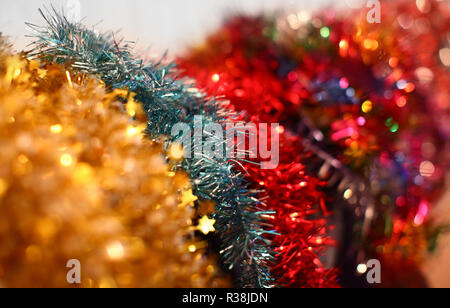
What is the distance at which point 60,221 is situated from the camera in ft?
0.71

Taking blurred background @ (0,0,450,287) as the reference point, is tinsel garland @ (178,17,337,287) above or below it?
below

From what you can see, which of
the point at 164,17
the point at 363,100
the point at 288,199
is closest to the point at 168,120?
the point at 288,199

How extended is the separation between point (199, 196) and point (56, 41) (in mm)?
299

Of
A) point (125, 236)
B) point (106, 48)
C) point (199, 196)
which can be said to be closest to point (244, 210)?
point (199, 196)

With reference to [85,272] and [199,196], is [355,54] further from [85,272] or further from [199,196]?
[85,272]

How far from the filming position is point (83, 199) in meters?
0.23

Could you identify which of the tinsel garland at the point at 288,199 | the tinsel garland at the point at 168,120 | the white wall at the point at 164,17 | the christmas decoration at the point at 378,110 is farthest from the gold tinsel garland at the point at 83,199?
the white wall at the point at 164,17

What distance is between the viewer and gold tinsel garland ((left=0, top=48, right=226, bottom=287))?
214 millimetres

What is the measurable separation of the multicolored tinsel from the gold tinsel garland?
389 mm

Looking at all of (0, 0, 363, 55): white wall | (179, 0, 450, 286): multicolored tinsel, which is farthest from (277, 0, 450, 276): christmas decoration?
(0, 0, 363, 55): white wall

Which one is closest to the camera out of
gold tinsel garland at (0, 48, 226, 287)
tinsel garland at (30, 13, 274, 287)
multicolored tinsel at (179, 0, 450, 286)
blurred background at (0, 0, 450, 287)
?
gold tinsel garland at (0, 48, 226, 287)

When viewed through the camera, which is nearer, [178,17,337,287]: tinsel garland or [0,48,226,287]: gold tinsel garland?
[0,48,226,287]: gold tinsel garland

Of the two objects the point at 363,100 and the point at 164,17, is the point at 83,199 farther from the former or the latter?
the point at 164,17

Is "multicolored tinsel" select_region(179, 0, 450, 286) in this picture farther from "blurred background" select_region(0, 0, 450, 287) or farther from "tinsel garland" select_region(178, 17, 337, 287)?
"blurred background" select_region(0, 0, 450, 287)
